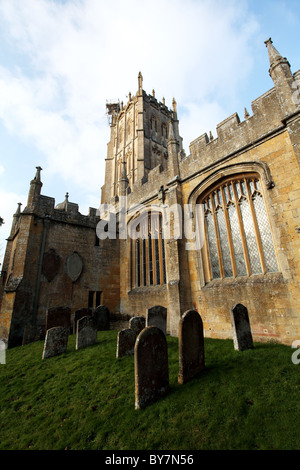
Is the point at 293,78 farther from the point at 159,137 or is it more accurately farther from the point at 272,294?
the point at 159,137

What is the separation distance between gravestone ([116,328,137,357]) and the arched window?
452 centimetres

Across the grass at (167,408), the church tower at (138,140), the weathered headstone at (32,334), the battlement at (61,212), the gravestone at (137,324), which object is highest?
the church tower at (138,140)

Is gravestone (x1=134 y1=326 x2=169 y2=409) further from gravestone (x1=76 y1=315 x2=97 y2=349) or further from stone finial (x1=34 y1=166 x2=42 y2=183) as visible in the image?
stone finial (x1=34 y1=166 x2=42 y2=183)

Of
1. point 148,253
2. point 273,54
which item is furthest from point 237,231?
point 273,54

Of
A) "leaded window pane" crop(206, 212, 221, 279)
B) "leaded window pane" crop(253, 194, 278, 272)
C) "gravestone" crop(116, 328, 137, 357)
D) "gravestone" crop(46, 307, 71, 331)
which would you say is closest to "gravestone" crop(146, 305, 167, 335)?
"gravestone" crop(116, 328, 137, 357)

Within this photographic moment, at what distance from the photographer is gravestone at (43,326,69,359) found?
21.4ft

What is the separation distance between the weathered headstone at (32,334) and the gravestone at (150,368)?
707cm

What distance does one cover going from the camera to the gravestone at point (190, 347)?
3998 mm

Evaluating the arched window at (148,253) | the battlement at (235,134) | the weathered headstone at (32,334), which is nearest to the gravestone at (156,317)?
the arched window at (148,253)

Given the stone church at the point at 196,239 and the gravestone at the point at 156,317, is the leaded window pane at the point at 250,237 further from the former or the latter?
the gravestone at the point at 156,317

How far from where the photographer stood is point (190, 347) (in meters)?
4.17

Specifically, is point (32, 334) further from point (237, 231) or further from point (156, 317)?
point (237, 231)

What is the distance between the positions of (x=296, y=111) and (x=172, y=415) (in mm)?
7975
